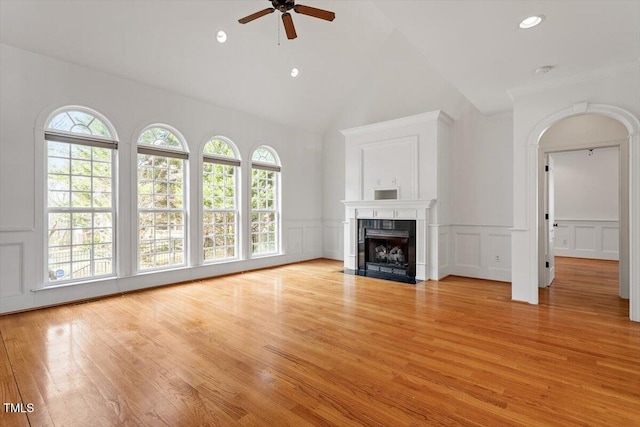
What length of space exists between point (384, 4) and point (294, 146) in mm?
4640

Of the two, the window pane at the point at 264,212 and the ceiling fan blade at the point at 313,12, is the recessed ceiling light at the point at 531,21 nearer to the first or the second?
the ceiling fan blade at the point at 313,12

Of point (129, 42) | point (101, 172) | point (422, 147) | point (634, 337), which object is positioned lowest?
point (634, 337)

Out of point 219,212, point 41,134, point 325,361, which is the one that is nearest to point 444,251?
point 325,361

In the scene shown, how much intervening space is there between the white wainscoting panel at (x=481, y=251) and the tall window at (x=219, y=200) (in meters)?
4.17

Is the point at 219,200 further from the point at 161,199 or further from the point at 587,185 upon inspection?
the point at 587,185

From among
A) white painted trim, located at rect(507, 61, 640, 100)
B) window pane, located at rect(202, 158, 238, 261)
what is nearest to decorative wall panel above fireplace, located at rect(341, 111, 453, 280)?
white painted trim, located at rect(507, 61, 640, 100)

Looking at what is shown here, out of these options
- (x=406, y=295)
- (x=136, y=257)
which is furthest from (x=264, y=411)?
(x=136, y=257)

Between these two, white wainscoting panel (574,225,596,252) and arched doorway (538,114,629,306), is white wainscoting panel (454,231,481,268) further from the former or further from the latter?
white wainscoting panel (574,225,596,252)

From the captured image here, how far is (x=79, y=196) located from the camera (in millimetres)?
4234

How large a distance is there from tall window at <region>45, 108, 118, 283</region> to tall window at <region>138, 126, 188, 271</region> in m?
0.42

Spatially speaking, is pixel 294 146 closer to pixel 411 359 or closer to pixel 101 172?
pixel 101 172

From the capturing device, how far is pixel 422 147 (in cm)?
548

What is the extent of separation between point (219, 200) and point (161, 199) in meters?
1.03

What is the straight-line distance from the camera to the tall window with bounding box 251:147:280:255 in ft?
21.1
